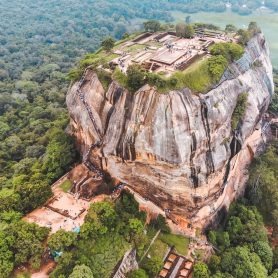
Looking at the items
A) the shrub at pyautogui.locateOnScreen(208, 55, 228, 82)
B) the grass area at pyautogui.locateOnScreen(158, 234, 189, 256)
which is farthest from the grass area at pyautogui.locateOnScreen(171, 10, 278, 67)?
the grass area at pyautogui.locateOnScreen(158, 234, 189, 256)

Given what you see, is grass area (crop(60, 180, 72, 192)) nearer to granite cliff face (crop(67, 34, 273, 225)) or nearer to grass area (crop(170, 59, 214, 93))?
granite cliff face (crop(67, 34, 273, 225))

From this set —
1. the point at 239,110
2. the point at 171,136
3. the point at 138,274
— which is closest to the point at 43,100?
the point at 239,110

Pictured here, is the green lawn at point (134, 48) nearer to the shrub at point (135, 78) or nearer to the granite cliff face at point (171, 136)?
the granite cliff face at point (171, 136)

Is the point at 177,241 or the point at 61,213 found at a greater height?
the point at 61,213

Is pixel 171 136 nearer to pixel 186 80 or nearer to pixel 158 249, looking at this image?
pixel 186 80

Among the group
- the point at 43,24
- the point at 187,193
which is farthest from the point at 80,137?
the point at 43,24

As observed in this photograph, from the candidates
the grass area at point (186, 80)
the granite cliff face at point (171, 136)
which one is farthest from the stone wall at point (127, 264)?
the grass area at point (186, 80)
